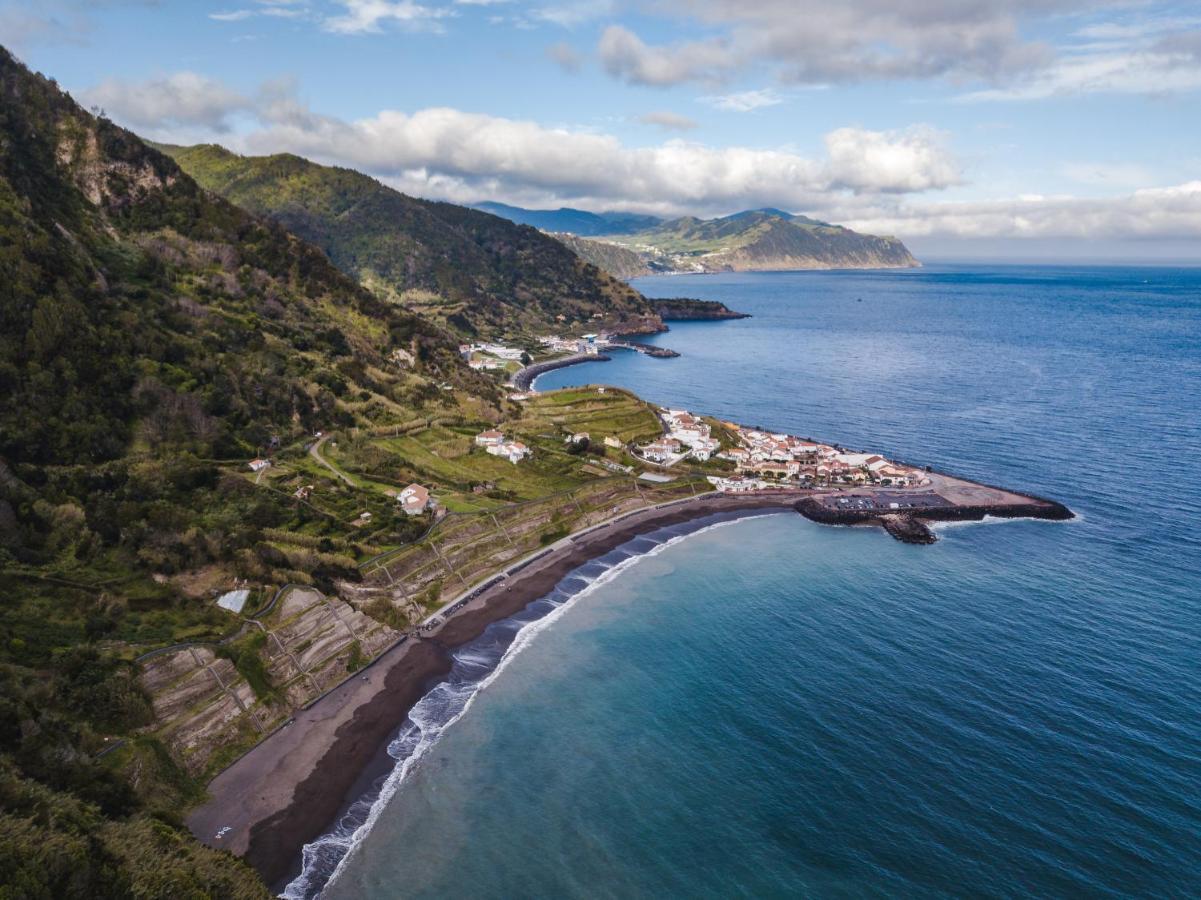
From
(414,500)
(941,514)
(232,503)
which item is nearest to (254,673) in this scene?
(232,503)

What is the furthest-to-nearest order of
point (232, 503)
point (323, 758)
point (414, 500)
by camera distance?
point (414, 500) < point (232, 503) < point (323, 758)

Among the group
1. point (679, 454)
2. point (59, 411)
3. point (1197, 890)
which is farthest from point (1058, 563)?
point (59, 411)

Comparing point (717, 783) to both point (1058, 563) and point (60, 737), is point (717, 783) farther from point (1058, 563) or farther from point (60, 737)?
point (1058, 563)

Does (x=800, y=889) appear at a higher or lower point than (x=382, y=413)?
lower

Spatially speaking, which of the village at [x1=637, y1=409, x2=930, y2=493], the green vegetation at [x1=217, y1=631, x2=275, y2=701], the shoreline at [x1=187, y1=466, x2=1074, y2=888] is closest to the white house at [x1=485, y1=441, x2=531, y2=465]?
the shoreline at [x1=187, y1=466, x2=1074, y2=888]

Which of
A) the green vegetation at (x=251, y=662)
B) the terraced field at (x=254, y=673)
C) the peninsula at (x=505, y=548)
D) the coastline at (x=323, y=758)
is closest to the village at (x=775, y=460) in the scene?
the peninsula at (x=505, y=548)

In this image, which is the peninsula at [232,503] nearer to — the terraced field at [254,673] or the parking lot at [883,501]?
the terraced field at [254,673]

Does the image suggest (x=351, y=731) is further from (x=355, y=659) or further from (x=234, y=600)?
(x=234, y=600)
